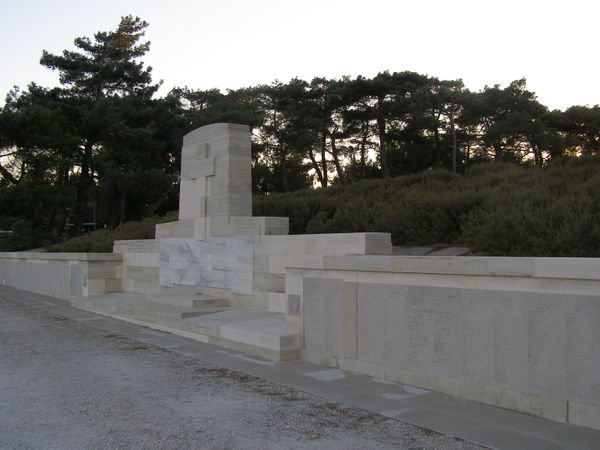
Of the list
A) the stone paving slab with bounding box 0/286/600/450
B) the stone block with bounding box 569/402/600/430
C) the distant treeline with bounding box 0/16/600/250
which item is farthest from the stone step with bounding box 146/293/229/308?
the distant treeline with bounding box 0/16/600/250

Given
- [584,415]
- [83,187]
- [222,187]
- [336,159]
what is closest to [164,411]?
[584,415]

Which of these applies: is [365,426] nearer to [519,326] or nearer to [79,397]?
[519,326]

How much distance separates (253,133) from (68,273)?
21.9 meters

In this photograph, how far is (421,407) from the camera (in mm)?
5215

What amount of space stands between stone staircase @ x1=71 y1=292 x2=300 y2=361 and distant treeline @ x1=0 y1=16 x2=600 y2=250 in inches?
574

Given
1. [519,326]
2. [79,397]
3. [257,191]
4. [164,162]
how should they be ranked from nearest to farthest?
[519,326] < [79,397] < [164,162] < [257,191]

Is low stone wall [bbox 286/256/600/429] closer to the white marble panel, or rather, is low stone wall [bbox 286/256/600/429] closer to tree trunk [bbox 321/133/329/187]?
the white marble panel

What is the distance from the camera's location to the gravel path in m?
4.42

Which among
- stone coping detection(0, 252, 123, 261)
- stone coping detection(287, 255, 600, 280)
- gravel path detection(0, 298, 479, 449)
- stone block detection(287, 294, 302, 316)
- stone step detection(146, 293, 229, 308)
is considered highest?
stone coping detection(287, 255, 600, 280)

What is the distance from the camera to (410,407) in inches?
206

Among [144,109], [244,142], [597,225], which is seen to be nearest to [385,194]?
[244,142]

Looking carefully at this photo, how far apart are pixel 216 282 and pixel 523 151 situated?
2504cm

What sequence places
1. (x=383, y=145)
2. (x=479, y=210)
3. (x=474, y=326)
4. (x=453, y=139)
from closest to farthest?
(x=474, y=326)
(x=479, y=210)
(x=383, y=145)
(x=453, y=139)

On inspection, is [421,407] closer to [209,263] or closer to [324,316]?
[324,316]
